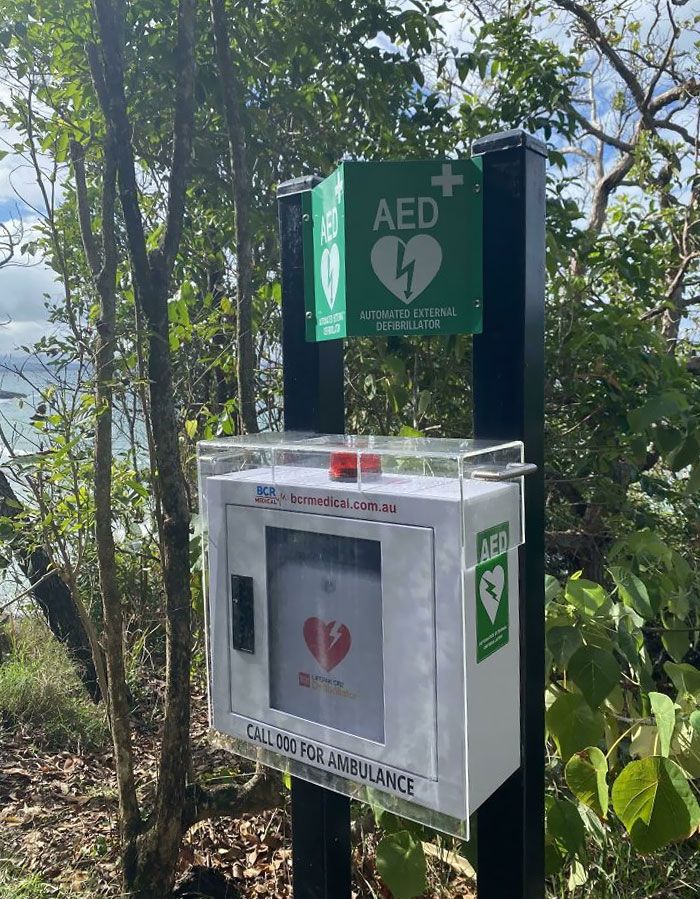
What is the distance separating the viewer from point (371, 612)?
137cm

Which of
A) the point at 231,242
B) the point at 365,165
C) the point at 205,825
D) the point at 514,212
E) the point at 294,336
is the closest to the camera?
the point at 514,212

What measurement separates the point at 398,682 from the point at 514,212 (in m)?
0.88

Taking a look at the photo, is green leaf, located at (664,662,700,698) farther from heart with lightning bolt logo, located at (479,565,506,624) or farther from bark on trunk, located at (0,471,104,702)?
bark on trunk, located at (0,471,104,702)

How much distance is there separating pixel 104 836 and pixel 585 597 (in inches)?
84.8

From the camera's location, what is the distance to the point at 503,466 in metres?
1.34

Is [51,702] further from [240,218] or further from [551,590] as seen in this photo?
[551,590]

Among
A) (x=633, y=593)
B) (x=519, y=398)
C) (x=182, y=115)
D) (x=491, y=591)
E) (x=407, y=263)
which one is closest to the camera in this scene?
(x=491, y=591)

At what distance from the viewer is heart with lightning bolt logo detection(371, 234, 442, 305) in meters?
1.47

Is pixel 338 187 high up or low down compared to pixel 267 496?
up

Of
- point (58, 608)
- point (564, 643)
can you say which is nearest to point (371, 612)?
point (564, 643)

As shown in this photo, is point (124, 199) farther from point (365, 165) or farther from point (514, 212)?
Result: point (514, 212)

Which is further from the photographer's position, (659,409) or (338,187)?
(659,409)

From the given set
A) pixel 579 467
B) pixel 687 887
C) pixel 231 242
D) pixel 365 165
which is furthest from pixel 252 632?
pixel 231 242

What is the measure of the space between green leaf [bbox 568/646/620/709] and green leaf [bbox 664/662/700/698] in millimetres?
431
